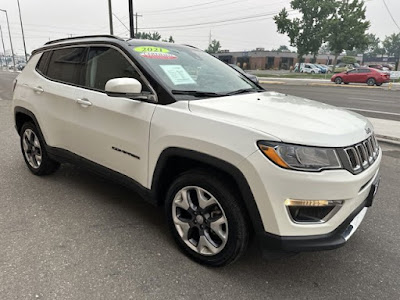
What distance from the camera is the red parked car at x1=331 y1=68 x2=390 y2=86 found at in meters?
24.6

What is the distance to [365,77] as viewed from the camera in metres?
25.4

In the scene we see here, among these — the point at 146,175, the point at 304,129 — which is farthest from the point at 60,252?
the point at 304,129

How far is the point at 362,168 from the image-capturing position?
2361 millimetres

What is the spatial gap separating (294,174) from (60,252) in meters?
2.01

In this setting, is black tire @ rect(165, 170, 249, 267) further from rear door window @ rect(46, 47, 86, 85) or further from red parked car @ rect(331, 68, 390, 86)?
red parked car @ rect(331, 68, 390, 86)

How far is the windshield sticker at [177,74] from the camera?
2.94m

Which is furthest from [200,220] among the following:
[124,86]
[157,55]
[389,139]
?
[389,139]

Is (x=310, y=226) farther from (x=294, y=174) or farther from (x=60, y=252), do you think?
(x=60, y=252)

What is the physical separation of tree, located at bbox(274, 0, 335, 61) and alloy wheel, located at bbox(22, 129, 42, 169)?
145 ft

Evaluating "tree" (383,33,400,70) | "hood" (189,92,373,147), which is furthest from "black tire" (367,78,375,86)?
"tree" (383,33,400,70)

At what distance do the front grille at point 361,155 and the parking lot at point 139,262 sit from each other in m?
0.88

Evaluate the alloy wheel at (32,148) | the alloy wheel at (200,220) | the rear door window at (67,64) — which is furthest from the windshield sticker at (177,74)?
the alloy wheel at (32,148)

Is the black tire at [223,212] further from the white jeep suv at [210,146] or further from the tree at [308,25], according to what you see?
the tree at [308,25]

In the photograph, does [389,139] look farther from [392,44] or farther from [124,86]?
[392,44]
